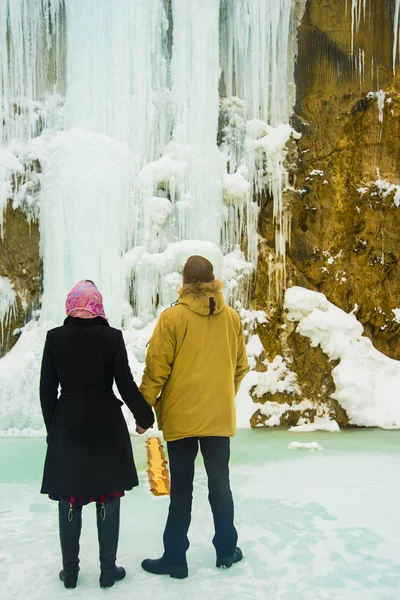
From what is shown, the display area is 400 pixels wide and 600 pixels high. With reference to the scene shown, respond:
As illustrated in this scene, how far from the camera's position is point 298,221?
9.43m

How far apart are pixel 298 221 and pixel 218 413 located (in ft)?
23.9

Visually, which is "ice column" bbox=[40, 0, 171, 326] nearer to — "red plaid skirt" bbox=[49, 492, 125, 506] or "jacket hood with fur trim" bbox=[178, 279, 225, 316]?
"jacket hood with fur trim" bbox=[178, 279, 225, 316]

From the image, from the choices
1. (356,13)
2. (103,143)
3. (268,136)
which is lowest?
(103,143)

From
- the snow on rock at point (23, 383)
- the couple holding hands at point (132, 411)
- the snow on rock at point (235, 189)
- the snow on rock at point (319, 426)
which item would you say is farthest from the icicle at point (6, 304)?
the couple holding hands at point (132, 411)

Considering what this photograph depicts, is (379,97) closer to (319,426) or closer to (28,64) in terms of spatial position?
(319,426)

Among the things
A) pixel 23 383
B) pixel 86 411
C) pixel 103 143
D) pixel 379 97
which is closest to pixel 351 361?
pixel 379 97

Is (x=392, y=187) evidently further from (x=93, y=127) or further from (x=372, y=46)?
(x=93, y=127)

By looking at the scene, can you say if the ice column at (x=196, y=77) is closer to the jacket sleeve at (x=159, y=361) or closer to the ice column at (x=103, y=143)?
the ice column at (x=103, y=143)

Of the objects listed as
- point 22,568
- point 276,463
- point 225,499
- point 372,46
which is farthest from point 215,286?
point 372,46

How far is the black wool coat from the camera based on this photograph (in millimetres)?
2277

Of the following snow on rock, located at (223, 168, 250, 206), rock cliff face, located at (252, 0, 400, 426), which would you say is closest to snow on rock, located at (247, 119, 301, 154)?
rock cliff face, located at (252, 0, 400, 426)

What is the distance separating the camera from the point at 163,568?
2443mm

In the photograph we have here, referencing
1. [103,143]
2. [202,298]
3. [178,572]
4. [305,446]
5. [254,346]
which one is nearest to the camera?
[178,572]

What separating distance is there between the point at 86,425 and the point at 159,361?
385 millimetres
